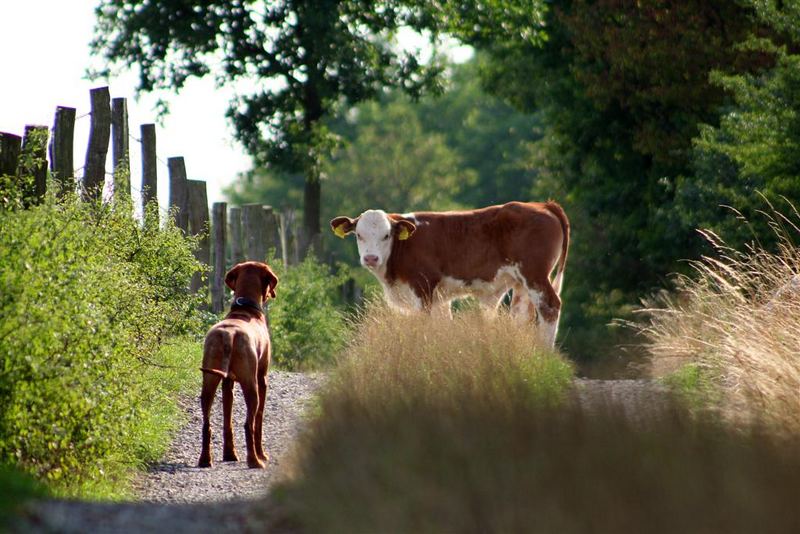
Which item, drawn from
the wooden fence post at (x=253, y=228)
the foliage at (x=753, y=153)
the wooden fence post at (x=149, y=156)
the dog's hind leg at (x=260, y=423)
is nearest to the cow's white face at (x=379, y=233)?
the wooden fence post at (x=149, y=156)

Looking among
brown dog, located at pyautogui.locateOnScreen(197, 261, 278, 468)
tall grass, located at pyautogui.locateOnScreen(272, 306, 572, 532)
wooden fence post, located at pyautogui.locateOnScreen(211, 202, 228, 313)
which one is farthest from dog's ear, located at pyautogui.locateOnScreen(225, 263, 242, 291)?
wooden fence post, located at pyautogui.locateOnScreen(211, 202, 228, 313)

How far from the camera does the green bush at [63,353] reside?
813 cm

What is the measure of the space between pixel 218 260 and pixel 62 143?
7084mm

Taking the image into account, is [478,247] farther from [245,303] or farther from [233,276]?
[245,303]

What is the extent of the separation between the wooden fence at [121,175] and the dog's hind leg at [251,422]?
2.19m

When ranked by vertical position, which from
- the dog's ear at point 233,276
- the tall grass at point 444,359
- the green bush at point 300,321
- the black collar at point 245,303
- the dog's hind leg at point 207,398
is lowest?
the green bush at point 300,321

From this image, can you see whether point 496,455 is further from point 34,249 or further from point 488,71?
point 488,71

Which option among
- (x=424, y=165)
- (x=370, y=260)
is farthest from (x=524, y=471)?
(x=424, y=165)

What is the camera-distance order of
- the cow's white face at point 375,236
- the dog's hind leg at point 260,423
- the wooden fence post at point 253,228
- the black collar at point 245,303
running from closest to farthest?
the dog's hind leg at point 260,423
the black collar at point 245,303
the cow's white face at point 375,236
the wooden fence post at point 253,228

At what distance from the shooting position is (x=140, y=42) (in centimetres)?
2739

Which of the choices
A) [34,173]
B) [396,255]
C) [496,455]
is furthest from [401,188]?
[496,455]

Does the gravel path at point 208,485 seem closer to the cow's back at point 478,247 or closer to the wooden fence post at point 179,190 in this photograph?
the cow's back at point 478,247

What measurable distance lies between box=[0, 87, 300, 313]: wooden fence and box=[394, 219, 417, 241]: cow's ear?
90.0 inches

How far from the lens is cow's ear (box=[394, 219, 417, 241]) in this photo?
16.0 metres
